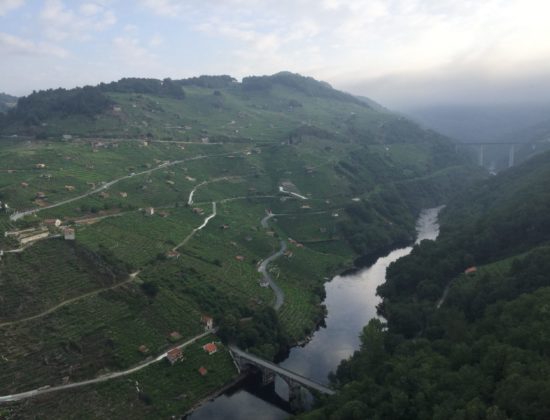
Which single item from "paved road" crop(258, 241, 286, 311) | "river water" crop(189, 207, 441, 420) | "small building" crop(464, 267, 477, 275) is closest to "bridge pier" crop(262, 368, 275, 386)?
"river water" crop(189, 207, 441, 420)

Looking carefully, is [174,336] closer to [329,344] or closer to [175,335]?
[175,335]

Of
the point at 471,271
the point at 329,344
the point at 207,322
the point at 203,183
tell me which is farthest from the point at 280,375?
the point at 203,183

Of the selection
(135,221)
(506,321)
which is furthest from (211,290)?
(506,321)

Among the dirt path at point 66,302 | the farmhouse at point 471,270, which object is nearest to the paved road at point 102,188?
the dirt path at point 66,302

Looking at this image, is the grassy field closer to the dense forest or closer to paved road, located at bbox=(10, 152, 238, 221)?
the dense forest

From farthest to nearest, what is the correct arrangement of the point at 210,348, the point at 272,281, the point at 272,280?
the point at 272,280, the point at 272,281, the point at 210,348

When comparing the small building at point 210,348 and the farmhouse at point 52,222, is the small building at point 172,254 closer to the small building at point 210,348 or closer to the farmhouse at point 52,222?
the farmhouse at point 52,222

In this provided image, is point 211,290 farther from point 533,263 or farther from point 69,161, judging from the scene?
point 69,161
